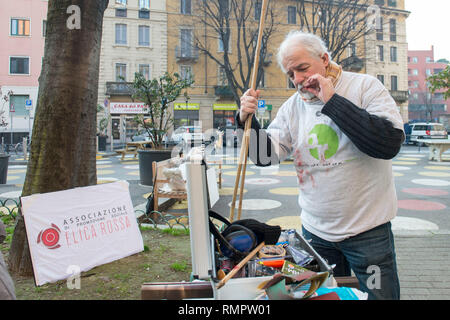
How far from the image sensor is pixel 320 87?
159cm

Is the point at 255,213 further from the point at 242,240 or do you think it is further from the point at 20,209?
the point at 242,240

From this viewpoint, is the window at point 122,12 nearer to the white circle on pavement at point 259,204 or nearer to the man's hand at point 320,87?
the white circle on pavement at point 259,204

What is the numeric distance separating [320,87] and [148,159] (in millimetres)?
7198

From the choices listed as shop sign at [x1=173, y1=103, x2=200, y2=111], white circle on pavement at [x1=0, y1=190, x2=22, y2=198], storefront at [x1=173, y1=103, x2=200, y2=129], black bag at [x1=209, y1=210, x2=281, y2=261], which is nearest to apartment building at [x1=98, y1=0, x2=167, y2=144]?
shop sign at [x1=173, y1=103, x2=200, y2=111]

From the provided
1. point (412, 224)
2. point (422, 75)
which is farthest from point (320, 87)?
point (422, 75)

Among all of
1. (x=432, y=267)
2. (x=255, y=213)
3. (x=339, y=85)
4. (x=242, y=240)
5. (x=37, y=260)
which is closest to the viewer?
(x=242, y=240)

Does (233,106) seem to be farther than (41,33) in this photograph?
Yes

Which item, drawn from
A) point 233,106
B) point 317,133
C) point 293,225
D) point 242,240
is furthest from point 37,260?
point 233,106

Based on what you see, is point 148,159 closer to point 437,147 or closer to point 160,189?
point 160,189

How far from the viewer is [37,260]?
9.22ft

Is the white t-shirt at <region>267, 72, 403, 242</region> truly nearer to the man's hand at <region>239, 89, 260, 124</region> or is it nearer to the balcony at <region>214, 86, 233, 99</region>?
the man's hand at <region>239, 89, 260, 124</region>

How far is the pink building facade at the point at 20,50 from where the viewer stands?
1174 inches

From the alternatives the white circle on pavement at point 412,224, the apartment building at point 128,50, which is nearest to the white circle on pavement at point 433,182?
the white circle on pavement at point 412,224
